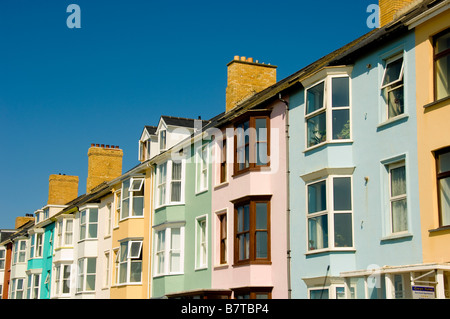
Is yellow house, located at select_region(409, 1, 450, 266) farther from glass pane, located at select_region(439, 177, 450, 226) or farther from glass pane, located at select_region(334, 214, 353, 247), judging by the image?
glass pane, located at select_region(334, 214, 353, 247)

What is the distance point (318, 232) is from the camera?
66.3 ft

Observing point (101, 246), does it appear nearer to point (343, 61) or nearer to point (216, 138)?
point (216, 138)

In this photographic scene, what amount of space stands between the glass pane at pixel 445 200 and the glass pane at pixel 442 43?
3.28 m

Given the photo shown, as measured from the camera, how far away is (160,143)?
35.5 m

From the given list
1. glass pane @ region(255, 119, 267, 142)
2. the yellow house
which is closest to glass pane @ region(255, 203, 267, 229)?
glass pane @ region(255, 119, 267, 142)

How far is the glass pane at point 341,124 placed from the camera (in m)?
20.0

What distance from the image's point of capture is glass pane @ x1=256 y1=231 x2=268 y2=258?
2319 cm

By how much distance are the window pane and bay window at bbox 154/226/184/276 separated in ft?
44.5

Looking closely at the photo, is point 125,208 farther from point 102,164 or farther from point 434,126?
point 434,126

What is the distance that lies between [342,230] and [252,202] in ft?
16.4

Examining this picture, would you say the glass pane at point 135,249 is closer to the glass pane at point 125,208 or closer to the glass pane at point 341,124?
the glass pane at point 125,208

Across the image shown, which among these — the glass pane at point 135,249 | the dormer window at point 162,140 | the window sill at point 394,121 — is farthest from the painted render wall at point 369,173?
the dormer window at point 162,140

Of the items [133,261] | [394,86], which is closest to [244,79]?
[133,261]

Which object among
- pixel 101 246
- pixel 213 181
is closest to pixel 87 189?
pixel 101 246
